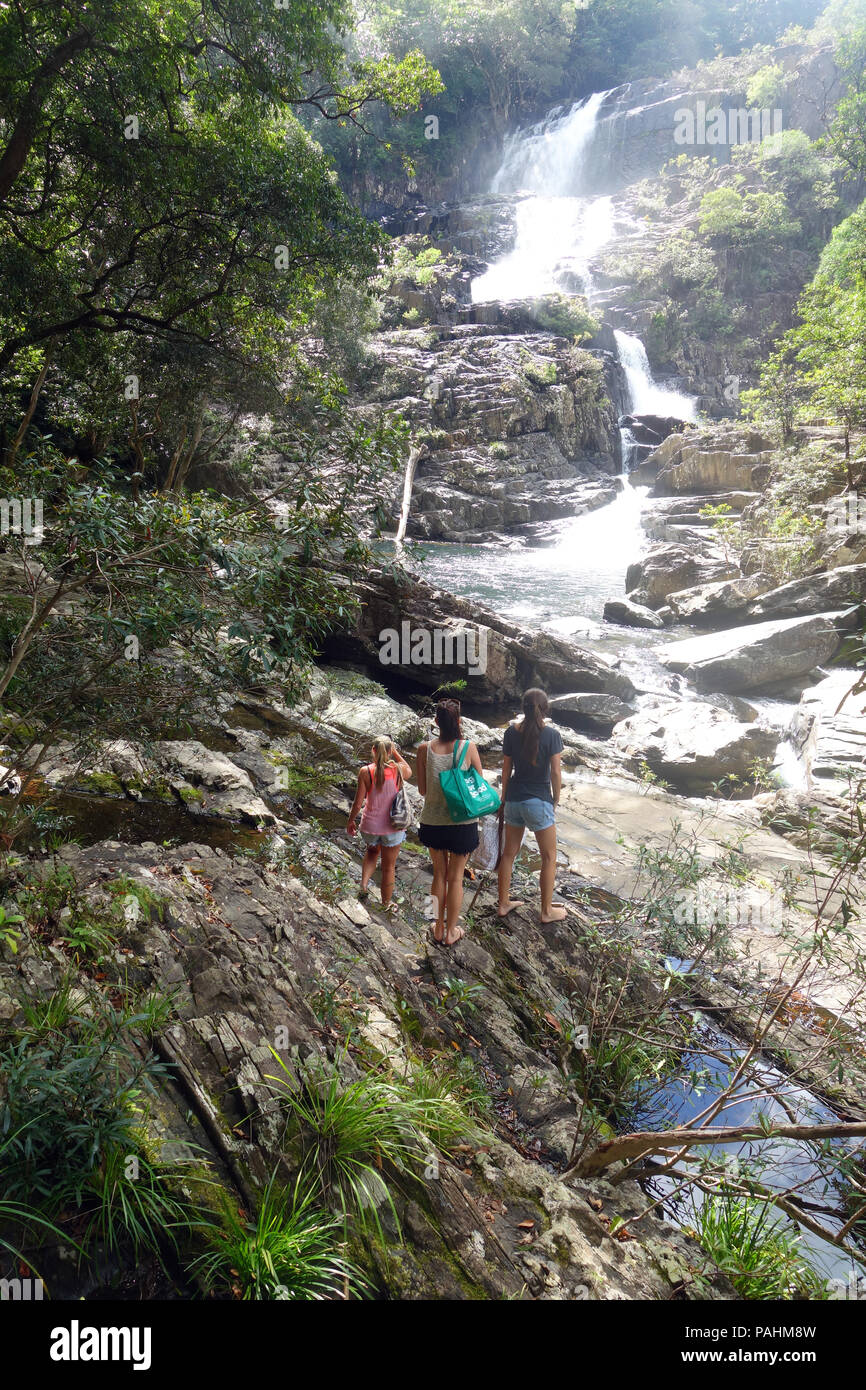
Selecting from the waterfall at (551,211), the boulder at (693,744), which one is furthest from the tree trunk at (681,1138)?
the waterfall at (551,211)

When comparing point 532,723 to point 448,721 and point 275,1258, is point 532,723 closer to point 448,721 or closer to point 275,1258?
point 448,721

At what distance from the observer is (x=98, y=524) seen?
113 inches

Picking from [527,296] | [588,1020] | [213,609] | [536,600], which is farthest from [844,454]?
[527,296]

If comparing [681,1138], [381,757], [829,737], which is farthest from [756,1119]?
[829,737]

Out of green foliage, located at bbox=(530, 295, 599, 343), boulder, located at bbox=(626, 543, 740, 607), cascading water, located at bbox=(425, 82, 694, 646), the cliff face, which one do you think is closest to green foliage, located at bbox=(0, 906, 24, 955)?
the cliff face

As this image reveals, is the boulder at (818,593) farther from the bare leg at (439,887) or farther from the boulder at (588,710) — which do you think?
the bare leg at (439,887)

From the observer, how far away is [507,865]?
5098 mm

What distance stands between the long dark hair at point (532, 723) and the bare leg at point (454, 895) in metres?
0.89

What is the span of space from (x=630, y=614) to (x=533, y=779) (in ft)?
45.1

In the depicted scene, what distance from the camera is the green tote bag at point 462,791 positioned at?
439cm

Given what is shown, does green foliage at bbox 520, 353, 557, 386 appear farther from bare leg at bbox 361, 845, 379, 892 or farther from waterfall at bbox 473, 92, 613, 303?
bare leg at bbox 361, 845, 379, 892

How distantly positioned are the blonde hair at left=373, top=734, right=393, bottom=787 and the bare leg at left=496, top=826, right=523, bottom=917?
1033 mm

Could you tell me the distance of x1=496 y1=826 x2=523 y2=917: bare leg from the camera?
16.2 feet

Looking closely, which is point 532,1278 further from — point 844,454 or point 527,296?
point 527,296
